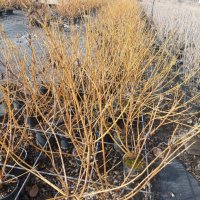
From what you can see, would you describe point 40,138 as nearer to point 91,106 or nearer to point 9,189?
point 9,189

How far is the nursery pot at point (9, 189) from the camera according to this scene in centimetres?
136

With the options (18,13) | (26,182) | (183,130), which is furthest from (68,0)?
(26,182)

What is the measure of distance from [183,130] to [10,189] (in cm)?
159

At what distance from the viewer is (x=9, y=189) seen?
1.44 metres

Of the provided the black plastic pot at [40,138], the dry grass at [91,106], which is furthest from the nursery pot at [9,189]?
the black plastic pot at [40,138]

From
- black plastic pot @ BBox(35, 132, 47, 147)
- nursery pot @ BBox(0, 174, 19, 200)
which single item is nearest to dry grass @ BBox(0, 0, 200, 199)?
black plastic pot @ BBox(35, 132, 47, 147)

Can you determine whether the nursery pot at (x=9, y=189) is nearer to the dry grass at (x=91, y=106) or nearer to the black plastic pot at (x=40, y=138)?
the dry grass at (x=91, y=106)

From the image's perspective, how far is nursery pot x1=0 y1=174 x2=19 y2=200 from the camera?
1.36m

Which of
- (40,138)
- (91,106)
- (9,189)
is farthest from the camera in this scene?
(40,138)

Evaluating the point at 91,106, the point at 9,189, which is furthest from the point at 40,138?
the point at 91,106

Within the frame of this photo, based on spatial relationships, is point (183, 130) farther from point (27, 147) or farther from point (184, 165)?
point (27, 147)

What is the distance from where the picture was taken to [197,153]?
204cm

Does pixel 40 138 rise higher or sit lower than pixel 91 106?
lower

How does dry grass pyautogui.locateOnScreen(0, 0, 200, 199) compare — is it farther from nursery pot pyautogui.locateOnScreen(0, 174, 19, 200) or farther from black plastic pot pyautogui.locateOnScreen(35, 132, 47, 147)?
nursery pot pyautogui.locateOnScreen(0, 174, 19, 200)
